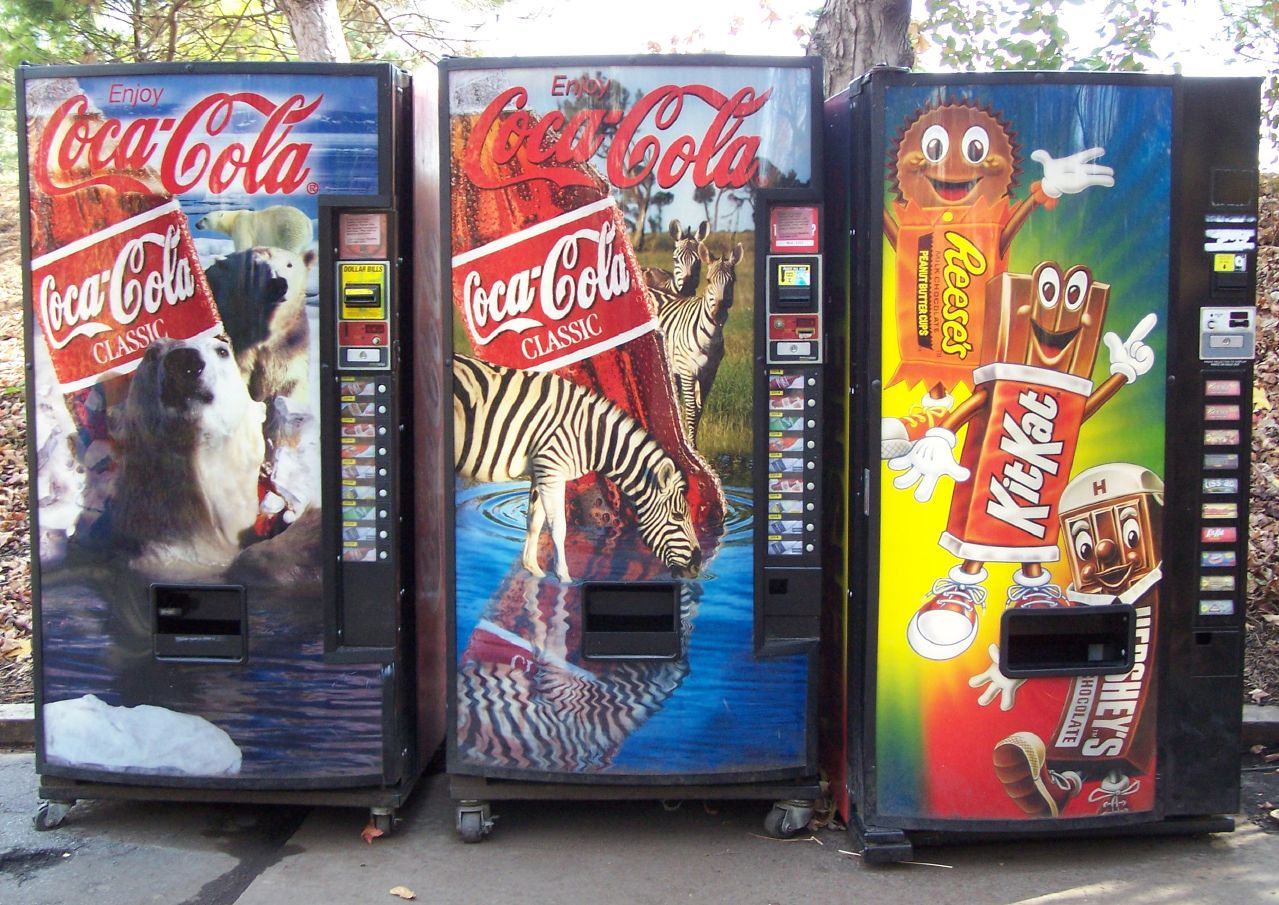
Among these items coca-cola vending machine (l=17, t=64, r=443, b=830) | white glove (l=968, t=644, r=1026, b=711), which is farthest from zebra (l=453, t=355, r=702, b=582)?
white glove (l=968, t=644, r=1026, b=711)

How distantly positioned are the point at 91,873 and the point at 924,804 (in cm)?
247

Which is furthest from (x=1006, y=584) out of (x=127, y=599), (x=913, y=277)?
(x=127, y=599)

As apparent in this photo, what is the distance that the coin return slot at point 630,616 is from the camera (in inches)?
132

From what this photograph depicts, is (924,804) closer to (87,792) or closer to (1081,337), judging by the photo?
(1081,337)

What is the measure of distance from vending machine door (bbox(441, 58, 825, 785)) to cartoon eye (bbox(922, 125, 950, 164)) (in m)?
0.32

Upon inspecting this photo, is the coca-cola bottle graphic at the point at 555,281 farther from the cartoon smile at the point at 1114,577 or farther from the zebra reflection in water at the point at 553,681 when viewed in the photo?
the cartoon smile at the point at 1114,577

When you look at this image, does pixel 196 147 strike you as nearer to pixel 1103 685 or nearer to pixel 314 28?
pixel 1103 685

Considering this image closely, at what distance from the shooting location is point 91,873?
3336 millimetres

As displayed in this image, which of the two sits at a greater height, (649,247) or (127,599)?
(649,247)

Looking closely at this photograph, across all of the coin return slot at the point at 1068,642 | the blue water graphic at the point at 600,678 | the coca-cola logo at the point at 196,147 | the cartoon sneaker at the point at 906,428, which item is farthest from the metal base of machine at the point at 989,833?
the coca-cola logo at the point at 196,147

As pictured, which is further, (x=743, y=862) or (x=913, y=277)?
(x=743, y=862)

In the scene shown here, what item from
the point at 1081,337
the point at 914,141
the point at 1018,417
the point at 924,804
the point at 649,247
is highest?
the point at 914,141

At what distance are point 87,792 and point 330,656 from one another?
93 centimetres

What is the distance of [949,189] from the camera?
10.4ft
